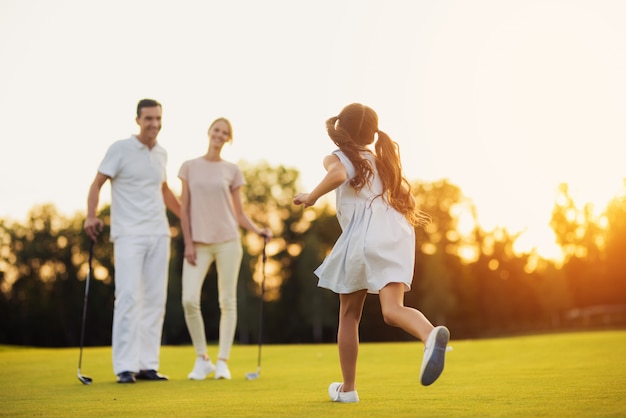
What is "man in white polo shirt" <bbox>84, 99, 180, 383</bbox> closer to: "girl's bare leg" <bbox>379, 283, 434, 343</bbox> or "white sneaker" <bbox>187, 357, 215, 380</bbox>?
"white sneaker" <bbox>187, 357, 215, 380</bbox>

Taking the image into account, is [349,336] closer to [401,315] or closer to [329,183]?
[401,315]

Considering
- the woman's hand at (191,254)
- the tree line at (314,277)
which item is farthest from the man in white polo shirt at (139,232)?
the tree line at (314,277)

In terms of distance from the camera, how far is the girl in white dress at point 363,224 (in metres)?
5.55

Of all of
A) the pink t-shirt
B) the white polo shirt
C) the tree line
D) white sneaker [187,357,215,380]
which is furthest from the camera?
the tree line

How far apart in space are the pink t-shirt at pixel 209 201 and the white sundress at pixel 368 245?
332 centimetres

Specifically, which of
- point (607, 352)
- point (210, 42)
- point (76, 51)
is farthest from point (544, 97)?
point (607, 352)

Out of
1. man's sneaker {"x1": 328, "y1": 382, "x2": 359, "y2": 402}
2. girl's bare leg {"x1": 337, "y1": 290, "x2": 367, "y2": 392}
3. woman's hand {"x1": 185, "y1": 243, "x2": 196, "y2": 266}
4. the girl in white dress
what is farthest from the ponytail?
woman's hand {"x1": 185, "y1": 243, "x2": 196, "y2": 266}

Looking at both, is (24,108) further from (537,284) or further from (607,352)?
(537,284)

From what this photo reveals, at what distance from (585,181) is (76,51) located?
107 feet

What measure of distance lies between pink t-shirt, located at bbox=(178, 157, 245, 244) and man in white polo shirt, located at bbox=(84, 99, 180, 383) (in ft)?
1.19

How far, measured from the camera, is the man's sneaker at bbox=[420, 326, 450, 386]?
16.2 ft

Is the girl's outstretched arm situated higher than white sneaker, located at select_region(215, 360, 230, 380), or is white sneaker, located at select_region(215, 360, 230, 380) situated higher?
the girl's outstretched arm

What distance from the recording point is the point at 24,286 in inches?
2190

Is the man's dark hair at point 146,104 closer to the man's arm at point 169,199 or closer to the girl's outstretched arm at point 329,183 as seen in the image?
the man's arm at point 169,199
